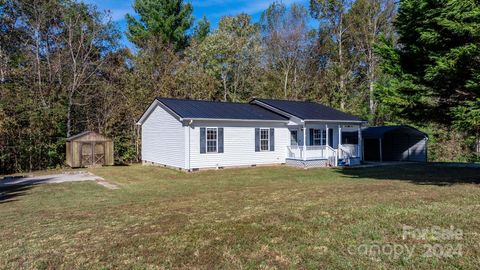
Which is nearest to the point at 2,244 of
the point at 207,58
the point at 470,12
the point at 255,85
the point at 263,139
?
the point at 470,12

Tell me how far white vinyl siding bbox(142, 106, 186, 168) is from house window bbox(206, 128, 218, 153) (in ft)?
4.14

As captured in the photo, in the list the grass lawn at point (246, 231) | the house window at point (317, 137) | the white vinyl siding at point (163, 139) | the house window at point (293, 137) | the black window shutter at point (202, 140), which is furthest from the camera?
the house window at point (317, 137)

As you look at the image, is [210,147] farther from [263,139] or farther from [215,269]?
[215,269]

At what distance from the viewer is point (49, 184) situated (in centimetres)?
1244

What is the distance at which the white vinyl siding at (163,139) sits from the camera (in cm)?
1639

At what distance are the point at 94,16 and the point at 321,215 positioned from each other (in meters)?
22.9

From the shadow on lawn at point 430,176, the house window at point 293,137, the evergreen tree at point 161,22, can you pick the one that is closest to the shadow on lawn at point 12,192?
the shadow on lawn at point 430,176

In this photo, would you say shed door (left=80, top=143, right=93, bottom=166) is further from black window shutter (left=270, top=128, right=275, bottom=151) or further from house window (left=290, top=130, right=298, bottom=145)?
house window (left=290, top=130, right=298, bottom=145)

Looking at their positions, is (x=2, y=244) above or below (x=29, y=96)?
below

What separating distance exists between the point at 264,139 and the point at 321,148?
3508 millimetres

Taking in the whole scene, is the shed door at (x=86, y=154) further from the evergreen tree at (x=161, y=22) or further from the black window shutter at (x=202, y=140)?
the evergreen tree at (x=161, y=22)

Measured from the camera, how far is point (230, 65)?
29.8 m

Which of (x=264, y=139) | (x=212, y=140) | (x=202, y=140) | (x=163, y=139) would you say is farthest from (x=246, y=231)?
(x=163, y=139)

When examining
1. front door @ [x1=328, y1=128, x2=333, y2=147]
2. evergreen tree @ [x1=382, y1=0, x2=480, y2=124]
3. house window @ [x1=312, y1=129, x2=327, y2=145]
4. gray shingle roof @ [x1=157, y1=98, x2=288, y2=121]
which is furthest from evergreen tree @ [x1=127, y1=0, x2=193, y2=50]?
evergreen tree @ [x1=382, y1=0, x2=480, y2=124]
